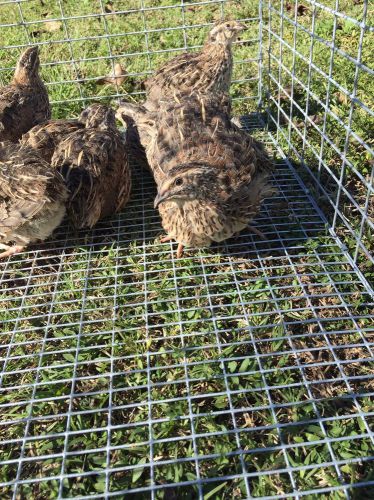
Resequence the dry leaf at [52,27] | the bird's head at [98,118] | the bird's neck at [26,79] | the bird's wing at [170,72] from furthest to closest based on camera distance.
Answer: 1. the dry leaf at [52,27]
2. the bird's neck at [26,79]
3. the bird's wing at [170,72]
4. the bird's head at [98,118]

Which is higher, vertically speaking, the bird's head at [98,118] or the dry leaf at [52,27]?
the dry leaf at [52,27]

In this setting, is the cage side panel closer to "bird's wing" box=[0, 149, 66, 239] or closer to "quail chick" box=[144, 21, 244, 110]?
"quail chick" box=[144, 21, 244, 110]

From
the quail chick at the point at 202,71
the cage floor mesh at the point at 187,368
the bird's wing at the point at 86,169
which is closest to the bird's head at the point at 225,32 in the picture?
the quail chick at the point at 202,71

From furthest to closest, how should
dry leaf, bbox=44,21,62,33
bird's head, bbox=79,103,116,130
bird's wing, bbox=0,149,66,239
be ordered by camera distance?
dry leaf, bbox=44,21,62,33
bird's head, bbox=79,103,116,130
bird's wing, bbox=0,149,66,239

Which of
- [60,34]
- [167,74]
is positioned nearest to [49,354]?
[167,74]

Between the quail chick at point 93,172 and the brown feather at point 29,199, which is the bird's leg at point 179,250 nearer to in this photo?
the quail chick at point 93,172

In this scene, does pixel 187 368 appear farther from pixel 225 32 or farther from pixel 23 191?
pixel 225 32

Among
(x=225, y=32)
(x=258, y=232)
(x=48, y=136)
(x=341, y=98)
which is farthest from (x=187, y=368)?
(x=225, y=32)

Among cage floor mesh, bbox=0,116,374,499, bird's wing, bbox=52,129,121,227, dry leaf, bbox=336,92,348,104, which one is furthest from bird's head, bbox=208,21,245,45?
cage floor mesh, bbox=0,116,374,499
